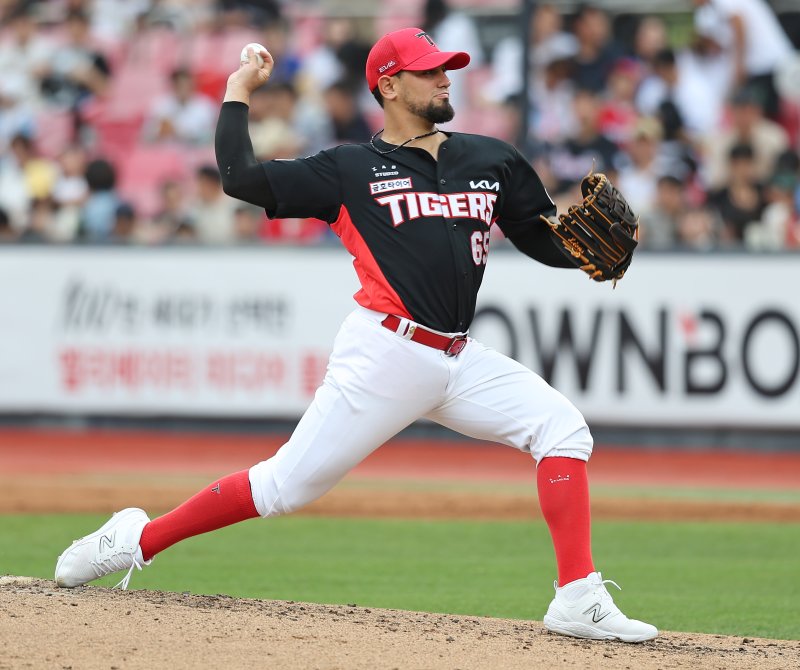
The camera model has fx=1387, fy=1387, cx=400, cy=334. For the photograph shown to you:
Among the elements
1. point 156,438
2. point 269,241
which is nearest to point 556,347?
point 269,241

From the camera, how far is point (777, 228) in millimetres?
12172

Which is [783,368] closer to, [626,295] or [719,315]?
[719,315]

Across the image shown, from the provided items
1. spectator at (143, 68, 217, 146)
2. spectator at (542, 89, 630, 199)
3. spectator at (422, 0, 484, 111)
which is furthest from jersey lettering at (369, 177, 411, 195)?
spectator at (143, 68, 217, 146)

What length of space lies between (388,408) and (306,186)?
2.81ft

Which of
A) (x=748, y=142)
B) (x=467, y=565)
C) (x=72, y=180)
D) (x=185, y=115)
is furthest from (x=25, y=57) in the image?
(x=467, y=565)

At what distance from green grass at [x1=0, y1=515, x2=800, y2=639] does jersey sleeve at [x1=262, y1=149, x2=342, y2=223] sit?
6.73ft

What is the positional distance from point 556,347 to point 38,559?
5.93 m

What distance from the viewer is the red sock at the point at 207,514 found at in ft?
16.9

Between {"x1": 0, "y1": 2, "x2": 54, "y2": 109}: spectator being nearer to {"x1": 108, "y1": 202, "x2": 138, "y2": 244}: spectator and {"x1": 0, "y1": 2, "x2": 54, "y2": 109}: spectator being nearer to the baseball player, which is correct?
{"x1": 108, "y1": 202, "x2": 138, "y2": 244}: spectator

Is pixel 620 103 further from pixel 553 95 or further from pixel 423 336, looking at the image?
pixel 423 336

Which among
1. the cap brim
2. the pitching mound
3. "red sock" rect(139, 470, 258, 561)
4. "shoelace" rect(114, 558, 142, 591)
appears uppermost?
the cap brim

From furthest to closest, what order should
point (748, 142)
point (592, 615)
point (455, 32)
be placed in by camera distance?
1. point (455, 32)
2. point (748, 142)
3. point (592, 615)

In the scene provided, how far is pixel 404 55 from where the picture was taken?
5.12 m

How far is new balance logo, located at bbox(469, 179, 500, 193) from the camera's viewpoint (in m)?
5.15
